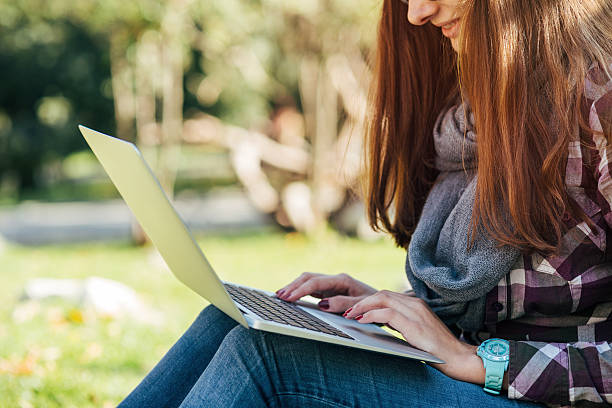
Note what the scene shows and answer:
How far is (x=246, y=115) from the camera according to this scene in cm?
1396

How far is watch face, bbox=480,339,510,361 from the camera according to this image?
138cm

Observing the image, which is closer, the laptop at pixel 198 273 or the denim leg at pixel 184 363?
the laptop at pixel 198 273

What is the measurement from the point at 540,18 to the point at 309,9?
6.33 meters

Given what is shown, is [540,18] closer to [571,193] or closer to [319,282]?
[571,193]

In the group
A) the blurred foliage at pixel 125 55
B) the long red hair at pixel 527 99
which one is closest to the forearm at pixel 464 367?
the long red hair at pixel 527 99

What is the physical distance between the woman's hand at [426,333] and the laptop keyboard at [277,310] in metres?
0.10

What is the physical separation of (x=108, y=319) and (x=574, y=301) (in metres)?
3.08

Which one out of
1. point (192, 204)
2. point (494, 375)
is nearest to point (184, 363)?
point (494, 375)

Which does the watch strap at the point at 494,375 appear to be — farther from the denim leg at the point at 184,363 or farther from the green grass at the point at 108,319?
the green grass at the point at 108,319

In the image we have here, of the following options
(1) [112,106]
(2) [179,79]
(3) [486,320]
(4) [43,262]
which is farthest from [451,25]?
(1) [112,106]

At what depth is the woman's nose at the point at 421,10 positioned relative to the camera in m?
1.64

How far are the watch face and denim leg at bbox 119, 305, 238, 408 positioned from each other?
560 mm

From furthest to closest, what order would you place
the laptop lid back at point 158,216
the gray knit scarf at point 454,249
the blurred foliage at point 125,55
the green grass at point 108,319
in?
the blurred foliage at point 125,55 → the green grass at point 108,319 → the gray knit scarf at point 454,249 → the laptop lid back at point 158,216

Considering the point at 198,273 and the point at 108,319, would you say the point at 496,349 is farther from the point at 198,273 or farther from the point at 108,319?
the point at 108,319
